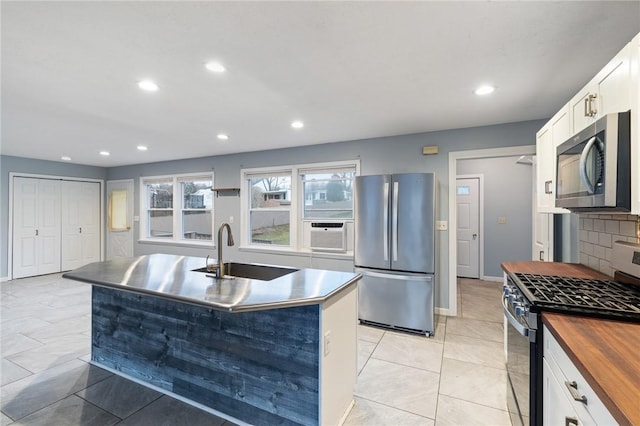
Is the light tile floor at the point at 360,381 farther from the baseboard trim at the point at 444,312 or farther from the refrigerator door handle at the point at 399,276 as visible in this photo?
the refrigerator door handle at the point at 399,276

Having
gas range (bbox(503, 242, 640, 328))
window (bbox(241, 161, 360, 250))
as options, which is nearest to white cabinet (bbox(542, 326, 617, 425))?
gas range (bbox(503, 242, 640, 328))

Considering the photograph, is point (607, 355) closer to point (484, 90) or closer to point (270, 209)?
point (484, 90)

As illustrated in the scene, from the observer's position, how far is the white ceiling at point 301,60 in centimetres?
158

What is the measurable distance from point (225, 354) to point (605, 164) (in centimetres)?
237

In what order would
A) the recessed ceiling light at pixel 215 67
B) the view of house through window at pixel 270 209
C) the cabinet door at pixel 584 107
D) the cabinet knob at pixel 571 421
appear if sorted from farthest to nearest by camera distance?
the view of house through window at pixel 270 209 → the recessed ceiling light at pixel 215 67 → the cabinet door at pixel 584 107 → the cabinet knob at pixel 571 421

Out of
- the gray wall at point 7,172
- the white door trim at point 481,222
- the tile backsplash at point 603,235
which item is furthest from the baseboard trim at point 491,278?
the gray wall at point 7,172

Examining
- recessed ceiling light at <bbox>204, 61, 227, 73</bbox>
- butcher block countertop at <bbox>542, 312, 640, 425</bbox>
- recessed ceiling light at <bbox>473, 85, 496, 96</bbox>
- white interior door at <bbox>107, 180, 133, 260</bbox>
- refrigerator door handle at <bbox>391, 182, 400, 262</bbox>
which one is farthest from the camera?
white interior door at <bbox>107, 180, 133, 260</bbox>

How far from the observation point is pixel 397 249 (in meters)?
3.41

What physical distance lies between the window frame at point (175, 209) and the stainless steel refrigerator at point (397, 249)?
3.24 m

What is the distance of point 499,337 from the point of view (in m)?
3.22

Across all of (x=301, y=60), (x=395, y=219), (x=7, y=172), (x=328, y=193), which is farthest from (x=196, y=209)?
(x=301, y=60)

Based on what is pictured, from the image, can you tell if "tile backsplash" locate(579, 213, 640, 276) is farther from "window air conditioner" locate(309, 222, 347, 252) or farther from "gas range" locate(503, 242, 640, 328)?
"window air conditioner" locate(309, 222, 347, 252)

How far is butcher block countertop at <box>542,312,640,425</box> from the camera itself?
0.78 m

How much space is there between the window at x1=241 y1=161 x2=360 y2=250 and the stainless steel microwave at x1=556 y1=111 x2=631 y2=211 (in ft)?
9.66
